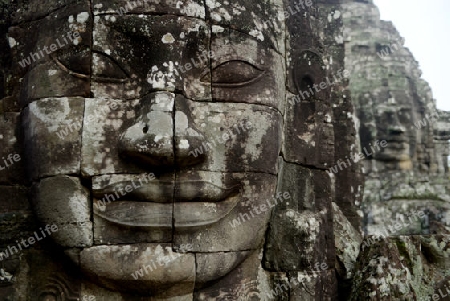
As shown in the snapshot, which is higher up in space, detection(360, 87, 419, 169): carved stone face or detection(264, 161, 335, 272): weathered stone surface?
detection(360, 87, 419, 169): carved stone face

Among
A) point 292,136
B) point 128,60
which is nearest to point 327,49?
point 292,136

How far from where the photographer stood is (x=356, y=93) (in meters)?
20.1

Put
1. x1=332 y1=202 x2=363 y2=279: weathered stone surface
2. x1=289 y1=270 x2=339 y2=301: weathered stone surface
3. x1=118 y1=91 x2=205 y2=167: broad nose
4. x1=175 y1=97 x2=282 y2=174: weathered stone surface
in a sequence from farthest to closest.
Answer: x1=332 y1=202 x2=363 y2=279: weathered stone surface, x1=289 y1=270 x2=339 y2=301: weathered stone surface, x1=175 y1=97 x2=282 y2=174: weathered stone surface, x1=118 y1=91 x2=205 y2=167: broad nose

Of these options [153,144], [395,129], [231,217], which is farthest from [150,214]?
[395,129]

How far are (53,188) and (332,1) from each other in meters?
3.37

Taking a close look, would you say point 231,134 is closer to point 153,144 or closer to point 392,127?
point 153,144

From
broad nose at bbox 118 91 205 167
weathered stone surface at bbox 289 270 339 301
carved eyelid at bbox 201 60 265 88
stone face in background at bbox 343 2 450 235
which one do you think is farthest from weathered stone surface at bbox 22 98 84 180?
stone face in background at bbox 343 2 450 235

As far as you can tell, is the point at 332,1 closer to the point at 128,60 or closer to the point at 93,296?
the point at 128,60

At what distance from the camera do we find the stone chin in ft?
11.1

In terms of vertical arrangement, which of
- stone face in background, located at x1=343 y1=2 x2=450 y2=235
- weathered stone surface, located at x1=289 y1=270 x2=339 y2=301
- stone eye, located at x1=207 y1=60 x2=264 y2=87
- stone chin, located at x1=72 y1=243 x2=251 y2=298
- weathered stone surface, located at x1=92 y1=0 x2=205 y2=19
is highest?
stone face in background, located at x1=343 y1=2 x2=450 y2=235

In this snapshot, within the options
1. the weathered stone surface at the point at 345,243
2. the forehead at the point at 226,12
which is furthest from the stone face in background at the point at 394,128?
the forehead at the point at 226,12

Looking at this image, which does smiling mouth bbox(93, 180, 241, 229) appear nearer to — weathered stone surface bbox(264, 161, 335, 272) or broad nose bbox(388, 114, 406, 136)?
weathered stone surface bbox(264, 161, 335, 272)

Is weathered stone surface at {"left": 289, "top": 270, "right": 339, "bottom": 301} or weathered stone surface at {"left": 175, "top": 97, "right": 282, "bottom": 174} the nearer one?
weathered stone surface at {"left": 175, "top": 97, "right": 282, "bottom": 174}

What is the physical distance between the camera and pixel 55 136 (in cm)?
352
